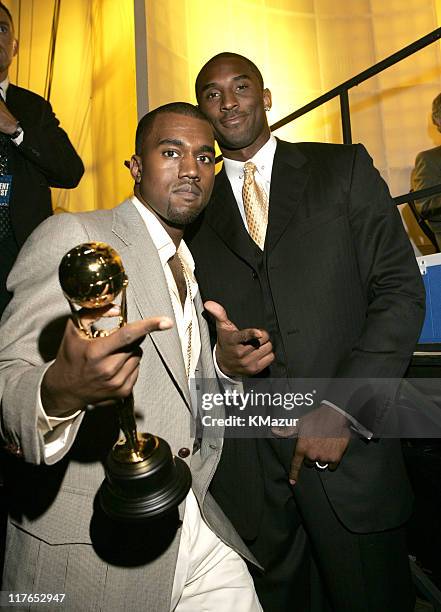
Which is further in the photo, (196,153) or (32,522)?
(196,153)

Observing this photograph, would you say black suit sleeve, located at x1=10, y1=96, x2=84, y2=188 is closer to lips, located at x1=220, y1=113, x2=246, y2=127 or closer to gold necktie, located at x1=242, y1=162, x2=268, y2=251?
lips, located at x1=220, y1=113, x2=246, y2=127

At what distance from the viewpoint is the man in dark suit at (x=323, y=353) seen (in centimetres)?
172

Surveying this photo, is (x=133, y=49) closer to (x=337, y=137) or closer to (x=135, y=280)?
(x=337, y=137)

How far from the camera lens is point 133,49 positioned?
5.95m

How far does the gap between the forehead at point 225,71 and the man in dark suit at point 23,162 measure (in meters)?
0.80

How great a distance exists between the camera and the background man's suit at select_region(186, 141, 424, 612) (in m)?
1.74

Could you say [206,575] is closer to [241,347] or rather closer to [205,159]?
[241,347]

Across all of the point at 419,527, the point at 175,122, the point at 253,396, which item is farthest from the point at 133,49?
the point at 419,527

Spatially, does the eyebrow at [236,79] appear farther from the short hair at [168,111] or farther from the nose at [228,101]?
the short hair at [168,111]

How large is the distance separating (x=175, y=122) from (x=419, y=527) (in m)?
2.42

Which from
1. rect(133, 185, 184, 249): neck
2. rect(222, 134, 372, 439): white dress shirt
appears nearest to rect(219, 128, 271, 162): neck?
rect(222, 134, 372, 439): white dress shirt

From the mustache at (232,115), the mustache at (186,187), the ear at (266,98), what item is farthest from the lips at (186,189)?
the ear at (266,98)

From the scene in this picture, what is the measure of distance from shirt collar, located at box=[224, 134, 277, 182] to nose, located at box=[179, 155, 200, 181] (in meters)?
0.42

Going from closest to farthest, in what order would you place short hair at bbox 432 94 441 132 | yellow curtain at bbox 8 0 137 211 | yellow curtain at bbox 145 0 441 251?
1. short hair at bbox 432 94 441 132
2. yellow curtain at bbox 8 0 137 211
3. yellow curtain at bbox 145 0 441 251
